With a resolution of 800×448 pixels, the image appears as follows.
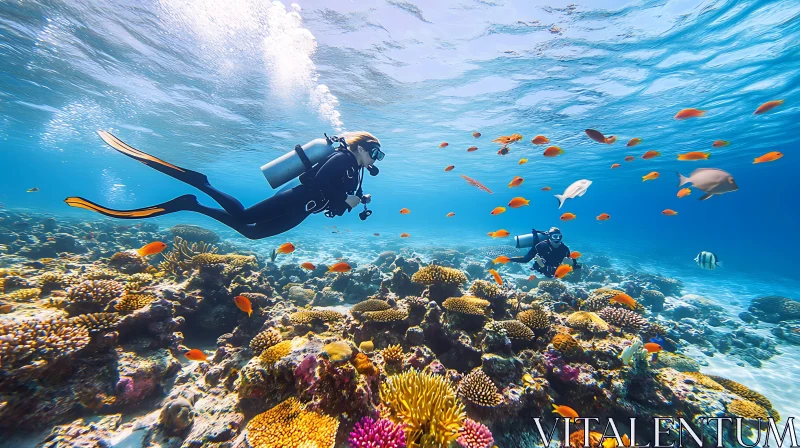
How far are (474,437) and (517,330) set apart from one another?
2324mm

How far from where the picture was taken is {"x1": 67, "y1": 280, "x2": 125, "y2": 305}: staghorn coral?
4.79 metres

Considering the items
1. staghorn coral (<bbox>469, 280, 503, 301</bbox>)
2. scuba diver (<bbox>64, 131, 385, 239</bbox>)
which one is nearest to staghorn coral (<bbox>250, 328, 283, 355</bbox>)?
scuba diver (<bbox>64, 131, 385, 239</bbox>)

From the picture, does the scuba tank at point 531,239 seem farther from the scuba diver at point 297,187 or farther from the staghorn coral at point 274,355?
the staghorn coral at point 274,355

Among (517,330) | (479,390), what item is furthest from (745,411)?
(479,390)

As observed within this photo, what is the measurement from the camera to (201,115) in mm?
21969

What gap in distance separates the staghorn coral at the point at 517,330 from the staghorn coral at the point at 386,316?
6.06 feet

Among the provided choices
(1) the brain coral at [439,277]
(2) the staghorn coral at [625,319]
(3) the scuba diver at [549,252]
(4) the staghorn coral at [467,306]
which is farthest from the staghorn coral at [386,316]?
(2) the staghorn coral at [625,319]

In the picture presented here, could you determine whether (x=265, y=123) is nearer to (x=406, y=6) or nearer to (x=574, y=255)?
(x=406, y=6)

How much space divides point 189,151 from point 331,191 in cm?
3789

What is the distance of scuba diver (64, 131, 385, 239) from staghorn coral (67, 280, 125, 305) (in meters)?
1.51

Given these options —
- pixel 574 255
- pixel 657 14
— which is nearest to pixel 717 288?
pixel 657 14

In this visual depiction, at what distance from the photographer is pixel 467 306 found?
18.2 ft

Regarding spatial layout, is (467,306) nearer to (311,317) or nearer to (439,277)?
(439,277)

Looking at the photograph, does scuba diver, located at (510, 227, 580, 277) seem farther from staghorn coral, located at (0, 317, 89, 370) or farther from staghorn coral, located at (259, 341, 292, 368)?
staghorn coral, located at (0, 317, 89, 370)
